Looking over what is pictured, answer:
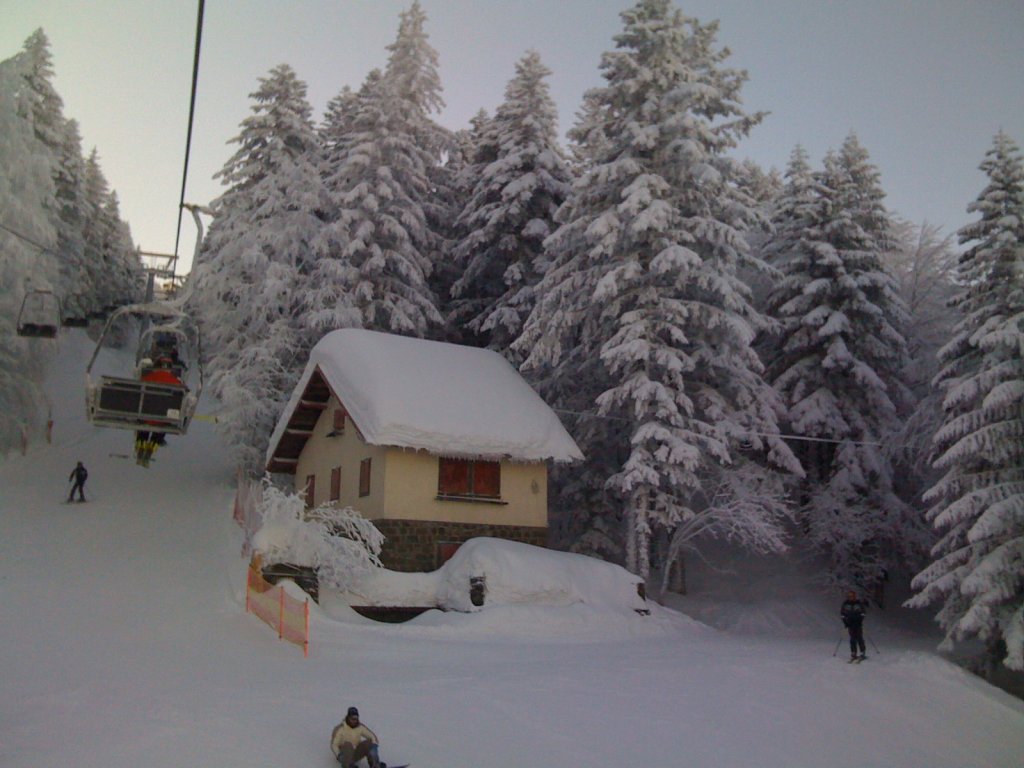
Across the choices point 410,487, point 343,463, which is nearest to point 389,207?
point 343,463

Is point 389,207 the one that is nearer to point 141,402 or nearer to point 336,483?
point 336,483

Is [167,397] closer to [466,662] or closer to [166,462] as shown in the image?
[466,662]

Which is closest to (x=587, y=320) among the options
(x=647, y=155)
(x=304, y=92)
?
(x=647, y=155)

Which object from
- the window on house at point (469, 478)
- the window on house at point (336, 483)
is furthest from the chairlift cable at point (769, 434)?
Result: the window on house at point (336, 483)

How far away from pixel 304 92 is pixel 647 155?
53.8ft

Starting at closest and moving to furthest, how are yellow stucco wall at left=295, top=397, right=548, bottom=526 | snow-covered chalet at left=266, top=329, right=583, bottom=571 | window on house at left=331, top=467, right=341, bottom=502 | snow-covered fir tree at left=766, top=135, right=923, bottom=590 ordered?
snow-covered chalet at left=266, top=329, right=583, bottom=571 < yellow stucco wall at left=295, top=397, right=548, bottom=526 < window on house at left=331, top=467, right=341, bottom=502 < snow-covered fir tree at left=766, top=135, right=923, bottom=590

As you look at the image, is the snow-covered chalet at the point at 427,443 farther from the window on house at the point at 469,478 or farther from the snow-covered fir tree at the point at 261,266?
the snow-covered fir tree at the point at 261,266

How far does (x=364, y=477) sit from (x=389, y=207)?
12.7m

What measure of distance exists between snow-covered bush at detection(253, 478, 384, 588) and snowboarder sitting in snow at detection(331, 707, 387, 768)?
989 cm

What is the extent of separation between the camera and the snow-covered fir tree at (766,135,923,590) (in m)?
28.1

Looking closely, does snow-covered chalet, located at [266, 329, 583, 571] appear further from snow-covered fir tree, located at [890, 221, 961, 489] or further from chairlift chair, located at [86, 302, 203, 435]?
snow-covered fir tree, located at [890, 221, 961, 489]

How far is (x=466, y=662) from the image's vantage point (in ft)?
52.3

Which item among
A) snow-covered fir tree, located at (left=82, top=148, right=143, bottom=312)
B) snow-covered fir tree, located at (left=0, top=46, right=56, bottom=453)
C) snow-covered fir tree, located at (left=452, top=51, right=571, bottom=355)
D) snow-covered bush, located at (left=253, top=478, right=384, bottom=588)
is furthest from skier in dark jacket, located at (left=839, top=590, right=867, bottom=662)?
snow-covered fir tree, located at (left=82, top=148, right=143, bottom=312)

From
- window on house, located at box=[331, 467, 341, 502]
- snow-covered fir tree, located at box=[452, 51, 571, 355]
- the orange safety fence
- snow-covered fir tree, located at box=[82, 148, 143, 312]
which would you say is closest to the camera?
the orange safety fence
